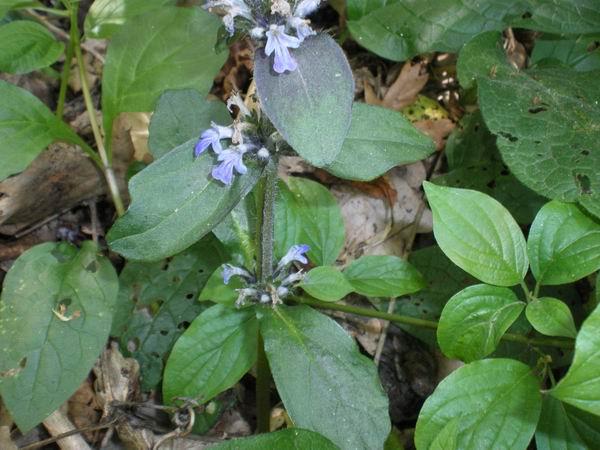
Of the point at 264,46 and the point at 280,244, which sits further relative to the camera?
the point at 280,244

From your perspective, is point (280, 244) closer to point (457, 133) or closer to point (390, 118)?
point (390, 118)

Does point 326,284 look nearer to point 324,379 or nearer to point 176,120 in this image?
point 324,379

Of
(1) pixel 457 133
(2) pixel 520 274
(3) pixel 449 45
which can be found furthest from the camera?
(1) pixel 457 133

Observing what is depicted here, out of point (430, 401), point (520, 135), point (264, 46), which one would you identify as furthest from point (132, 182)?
point (520, 135)

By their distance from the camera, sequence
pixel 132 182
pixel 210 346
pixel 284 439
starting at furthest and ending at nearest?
pixel 210 346, pixel 284 439, pixel 132 182

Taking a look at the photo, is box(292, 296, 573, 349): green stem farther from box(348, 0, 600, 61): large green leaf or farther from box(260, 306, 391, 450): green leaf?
box(348, 0, 600, 61): large green leaf

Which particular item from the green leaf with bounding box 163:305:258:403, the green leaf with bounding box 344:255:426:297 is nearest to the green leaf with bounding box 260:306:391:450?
the green leaf with bounding box 163:305:258:403

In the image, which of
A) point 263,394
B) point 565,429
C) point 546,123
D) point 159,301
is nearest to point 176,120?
point 159,301
